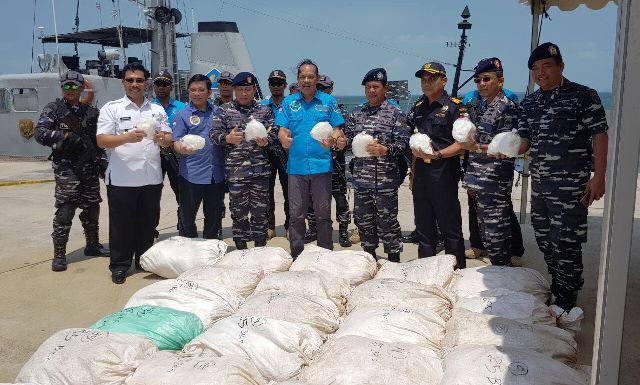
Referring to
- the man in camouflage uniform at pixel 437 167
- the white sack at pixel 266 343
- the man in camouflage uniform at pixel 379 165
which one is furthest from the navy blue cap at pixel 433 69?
the white sack at pixel 266 343

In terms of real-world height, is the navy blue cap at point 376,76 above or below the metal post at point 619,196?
above

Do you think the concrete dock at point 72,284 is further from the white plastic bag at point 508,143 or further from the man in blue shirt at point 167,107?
the white plastic bag at point 508,143

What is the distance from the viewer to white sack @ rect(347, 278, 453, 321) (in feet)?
10.4

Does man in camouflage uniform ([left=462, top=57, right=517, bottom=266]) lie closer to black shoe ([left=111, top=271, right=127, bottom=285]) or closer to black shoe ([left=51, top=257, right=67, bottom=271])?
black shoe ([left=111, top=271, right=127, bottom=285])

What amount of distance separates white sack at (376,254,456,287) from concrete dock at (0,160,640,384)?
92 centimetres

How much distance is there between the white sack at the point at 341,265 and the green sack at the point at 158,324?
1.10 m

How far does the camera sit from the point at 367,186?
4.63 metres

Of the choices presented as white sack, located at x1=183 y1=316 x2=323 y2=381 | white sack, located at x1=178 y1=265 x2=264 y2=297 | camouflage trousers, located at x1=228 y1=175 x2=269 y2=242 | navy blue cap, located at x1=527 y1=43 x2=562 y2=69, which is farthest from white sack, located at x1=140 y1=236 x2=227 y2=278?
navy blue cap, located at x1=527 y1=43 x2=562 y2=69

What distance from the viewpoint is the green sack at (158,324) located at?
2809mm

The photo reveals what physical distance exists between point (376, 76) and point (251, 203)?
1.71 metres

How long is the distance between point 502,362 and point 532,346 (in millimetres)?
361

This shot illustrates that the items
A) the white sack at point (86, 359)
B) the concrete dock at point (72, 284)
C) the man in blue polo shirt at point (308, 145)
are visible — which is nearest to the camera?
the white sack at point (86, 359)

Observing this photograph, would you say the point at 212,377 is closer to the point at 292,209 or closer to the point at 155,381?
the point at 155,381

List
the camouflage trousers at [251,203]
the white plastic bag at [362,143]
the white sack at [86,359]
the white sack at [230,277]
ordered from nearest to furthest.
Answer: the white sack at [86,359], the white sack at [230,277], the white plastic bag at [362,143], the camouflage trousers at [251,203]
